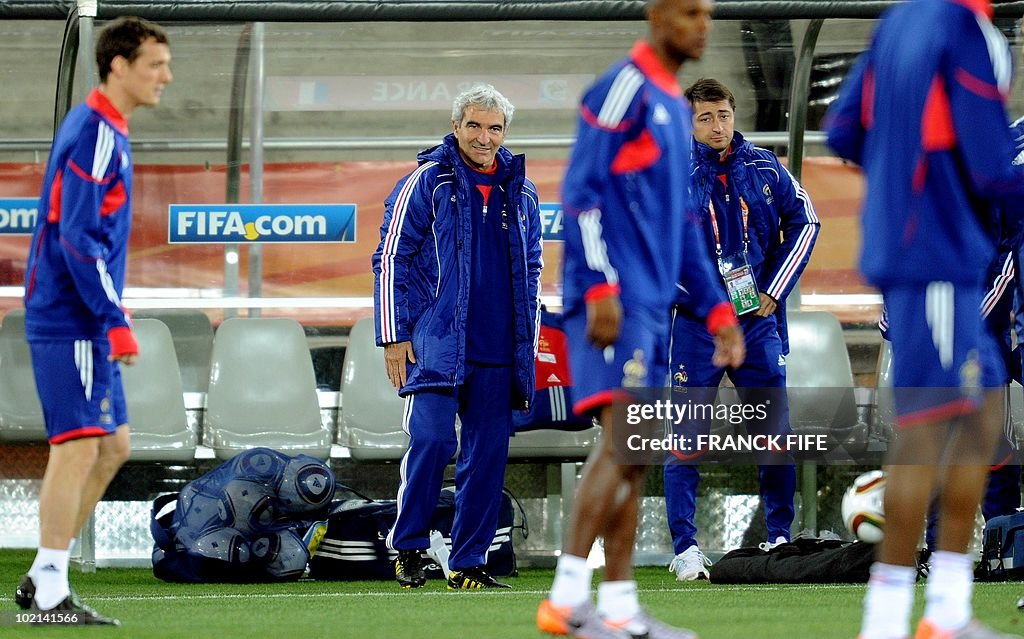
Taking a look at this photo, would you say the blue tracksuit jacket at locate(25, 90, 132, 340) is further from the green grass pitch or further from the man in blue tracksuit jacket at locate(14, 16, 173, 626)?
the green grass pitch

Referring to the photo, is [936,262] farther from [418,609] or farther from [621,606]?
[418,609]

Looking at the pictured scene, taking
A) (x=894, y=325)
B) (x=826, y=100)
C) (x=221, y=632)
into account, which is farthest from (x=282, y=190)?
(x=894, y=325)

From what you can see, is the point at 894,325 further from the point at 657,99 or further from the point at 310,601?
the point at 310,601

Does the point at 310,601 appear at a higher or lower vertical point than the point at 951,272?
lower

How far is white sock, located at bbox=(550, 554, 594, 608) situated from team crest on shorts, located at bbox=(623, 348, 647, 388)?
0.48 metres

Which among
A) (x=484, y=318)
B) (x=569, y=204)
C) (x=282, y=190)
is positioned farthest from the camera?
(x=282, y=190)

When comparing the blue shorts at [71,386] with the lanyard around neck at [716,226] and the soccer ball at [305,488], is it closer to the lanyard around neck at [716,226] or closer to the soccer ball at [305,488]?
the soccer ball at [305,488]

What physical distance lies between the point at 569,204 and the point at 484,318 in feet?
8.73

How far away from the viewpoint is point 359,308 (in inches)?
369

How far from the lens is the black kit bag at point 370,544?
7.52 metres

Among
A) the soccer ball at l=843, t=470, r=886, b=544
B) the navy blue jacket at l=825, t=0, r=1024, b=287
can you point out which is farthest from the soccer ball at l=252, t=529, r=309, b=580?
the navy blue jacket at l=825, t=0, r=1024, b=287

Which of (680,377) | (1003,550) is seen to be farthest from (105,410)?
(1003,550)

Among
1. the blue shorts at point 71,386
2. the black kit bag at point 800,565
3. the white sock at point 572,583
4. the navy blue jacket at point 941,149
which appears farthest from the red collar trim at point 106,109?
the black kit bag at point 800,565

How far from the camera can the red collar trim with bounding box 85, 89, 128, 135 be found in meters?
5.06
